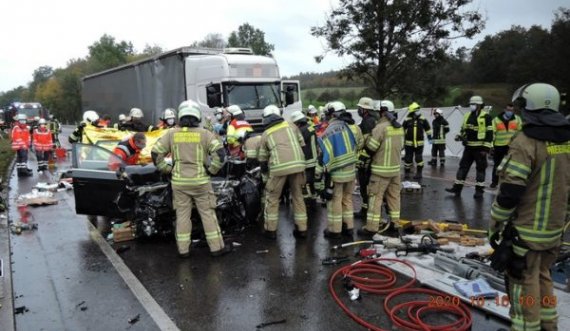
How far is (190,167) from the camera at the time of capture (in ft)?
18.2

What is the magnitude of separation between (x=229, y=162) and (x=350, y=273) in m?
2.77

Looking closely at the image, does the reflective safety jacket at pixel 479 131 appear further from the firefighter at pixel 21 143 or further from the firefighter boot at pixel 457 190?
the firefighter at pixel 21 143

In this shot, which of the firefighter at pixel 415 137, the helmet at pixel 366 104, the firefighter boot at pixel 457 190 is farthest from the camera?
the firefighter at pixel 415 137

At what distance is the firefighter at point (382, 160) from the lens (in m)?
6.28

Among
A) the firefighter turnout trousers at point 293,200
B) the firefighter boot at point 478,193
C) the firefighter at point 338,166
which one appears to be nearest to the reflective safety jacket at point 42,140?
the firefighter turnout trousers at point 293,200

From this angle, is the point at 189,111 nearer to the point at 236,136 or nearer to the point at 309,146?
the point at 236,136

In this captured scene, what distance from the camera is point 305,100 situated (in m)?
35.6

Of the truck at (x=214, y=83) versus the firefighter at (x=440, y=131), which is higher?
the truck at (x=214, y=83)

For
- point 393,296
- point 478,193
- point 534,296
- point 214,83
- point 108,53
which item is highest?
point 108,53

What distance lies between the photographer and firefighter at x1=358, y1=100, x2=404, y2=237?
6.28 metres

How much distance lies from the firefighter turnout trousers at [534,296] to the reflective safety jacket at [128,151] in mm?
5904

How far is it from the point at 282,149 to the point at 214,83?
703 cm

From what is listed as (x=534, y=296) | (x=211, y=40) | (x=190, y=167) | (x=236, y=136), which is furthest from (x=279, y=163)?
(x=211, y=40)

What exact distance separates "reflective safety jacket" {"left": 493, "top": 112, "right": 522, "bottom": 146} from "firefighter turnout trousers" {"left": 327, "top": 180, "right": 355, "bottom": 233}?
13.8 feet
